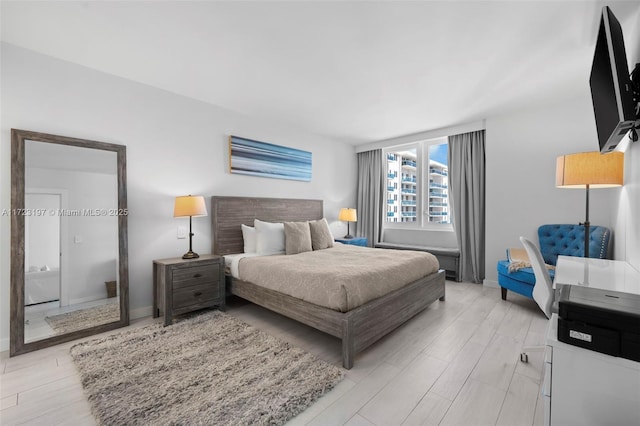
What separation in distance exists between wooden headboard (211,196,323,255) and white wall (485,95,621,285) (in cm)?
302

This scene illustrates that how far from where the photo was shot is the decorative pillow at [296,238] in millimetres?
3461

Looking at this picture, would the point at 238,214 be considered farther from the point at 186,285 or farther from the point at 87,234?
the point at 87,234

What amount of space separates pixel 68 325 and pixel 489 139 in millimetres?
5475

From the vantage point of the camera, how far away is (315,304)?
220 centimetres

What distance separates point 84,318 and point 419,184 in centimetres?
500

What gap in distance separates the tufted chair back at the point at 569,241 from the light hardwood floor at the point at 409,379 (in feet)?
3.26

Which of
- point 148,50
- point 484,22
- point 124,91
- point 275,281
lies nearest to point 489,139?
point 484,22

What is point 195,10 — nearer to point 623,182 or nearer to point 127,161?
point 127,161

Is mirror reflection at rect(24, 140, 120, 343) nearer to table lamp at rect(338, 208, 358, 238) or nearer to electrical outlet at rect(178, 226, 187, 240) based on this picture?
electrical outlet at rect(178, 226, 187, 240)

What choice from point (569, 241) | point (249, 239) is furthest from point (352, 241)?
point (569, 241)

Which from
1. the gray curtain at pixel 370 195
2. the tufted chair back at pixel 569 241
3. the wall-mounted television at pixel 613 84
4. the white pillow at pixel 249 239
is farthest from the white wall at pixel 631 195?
the white pillow at pixel 249 239

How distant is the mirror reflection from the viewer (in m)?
2.28

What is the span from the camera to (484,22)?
1.95m

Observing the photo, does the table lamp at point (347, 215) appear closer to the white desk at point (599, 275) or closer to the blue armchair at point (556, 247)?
the blue armchair at point (556, 247)
